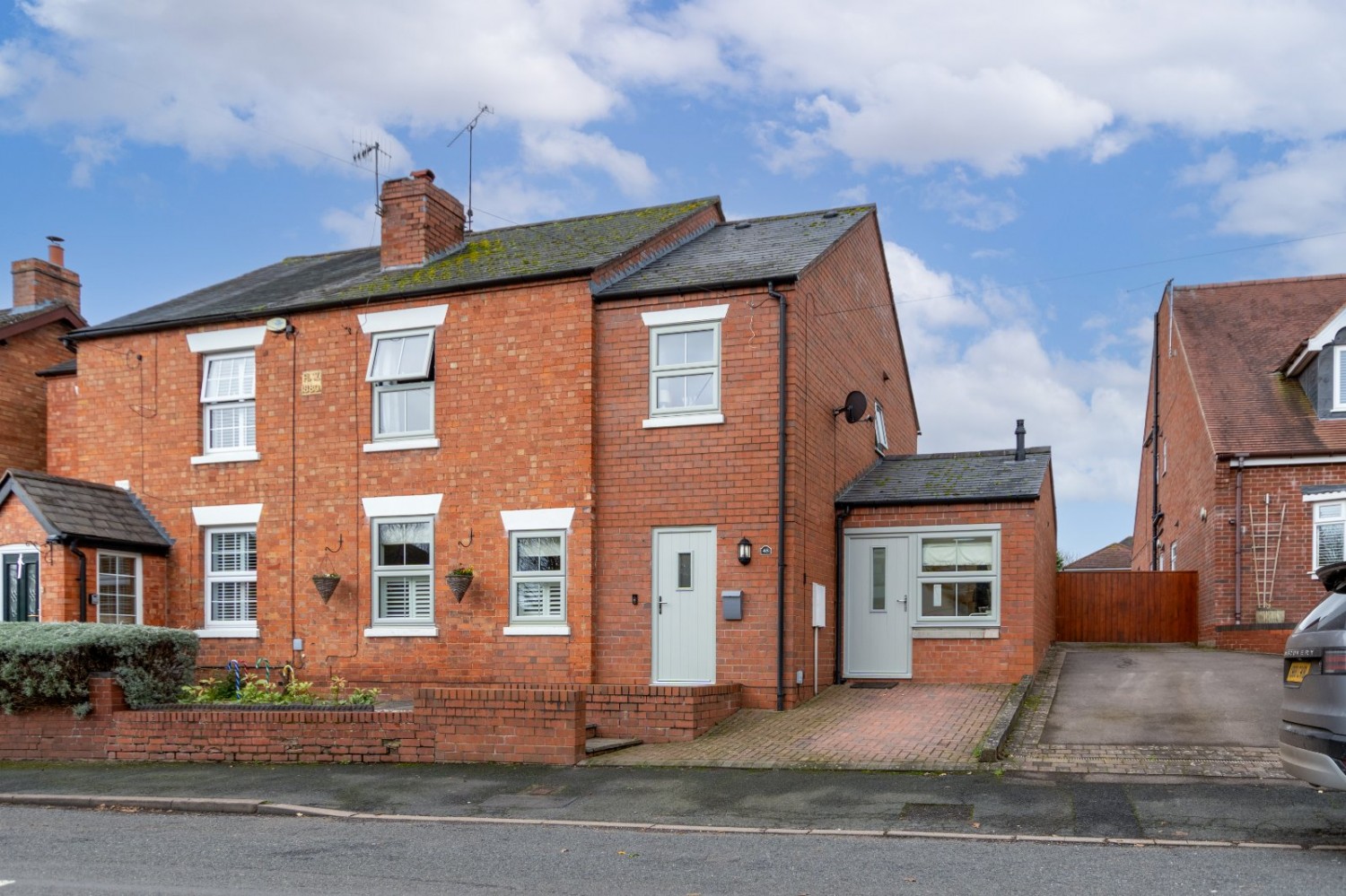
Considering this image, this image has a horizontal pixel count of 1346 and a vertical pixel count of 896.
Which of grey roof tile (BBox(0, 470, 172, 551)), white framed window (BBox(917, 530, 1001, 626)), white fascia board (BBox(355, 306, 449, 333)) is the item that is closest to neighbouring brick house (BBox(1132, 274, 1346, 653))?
white framed window (BBox(917, 530, 1001, 626))

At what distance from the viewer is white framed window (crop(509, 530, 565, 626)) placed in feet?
53.0

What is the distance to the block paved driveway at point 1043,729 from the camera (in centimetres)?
1127

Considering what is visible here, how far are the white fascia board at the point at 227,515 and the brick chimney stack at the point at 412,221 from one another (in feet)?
14.6

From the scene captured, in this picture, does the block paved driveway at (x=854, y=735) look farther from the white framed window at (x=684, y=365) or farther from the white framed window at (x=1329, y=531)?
the white framed window at (x=1329, y=531)

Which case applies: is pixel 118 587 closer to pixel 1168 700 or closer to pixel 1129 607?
pixel 1168 700

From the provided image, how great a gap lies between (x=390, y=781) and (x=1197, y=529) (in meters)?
17.9

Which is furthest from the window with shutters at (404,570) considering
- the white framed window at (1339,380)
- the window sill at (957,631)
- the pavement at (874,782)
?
the white framed window at (1339,380)

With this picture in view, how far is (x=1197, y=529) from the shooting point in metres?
23.5

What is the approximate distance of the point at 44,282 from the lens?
24859 mm

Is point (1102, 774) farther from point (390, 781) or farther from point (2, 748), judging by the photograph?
point (2, 748)

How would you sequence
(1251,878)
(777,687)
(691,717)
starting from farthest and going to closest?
1. (777,687)
2. (691,717)
3. (1251,878)

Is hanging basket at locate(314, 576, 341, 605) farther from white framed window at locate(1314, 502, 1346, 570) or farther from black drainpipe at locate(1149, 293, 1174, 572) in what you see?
black drainpipe at locate(1149, 293, 1174, 572)

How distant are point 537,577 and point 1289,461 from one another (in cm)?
1370

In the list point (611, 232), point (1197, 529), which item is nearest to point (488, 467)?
point (611, 232)
